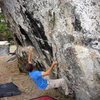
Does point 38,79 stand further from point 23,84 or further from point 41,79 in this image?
point 23,84

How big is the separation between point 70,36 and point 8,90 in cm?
308

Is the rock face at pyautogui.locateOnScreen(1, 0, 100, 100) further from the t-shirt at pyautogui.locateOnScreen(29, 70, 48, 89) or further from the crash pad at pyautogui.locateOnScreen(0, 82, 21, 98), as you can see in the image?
the crash pad at pyautogui.locateOnScreen(0, 82, 21, 98)

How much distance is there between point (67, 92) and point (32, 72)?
125 cm

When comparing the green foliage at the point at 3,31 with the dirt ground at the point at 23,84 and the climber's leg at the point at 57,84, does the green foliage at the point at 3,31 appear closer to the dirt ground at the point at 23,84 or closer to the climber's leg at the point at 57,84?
the dirt ground at the point at 23,84

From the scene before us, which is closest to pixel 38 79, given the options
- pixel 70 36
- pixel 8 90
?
pixel 70 36

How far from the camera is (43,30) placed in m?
4.61

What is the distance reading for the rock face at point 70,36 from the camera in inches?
142

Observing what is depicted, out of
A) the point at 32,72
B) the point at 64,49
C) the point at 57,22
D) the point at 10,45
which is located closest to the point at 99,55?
the point at 64,49

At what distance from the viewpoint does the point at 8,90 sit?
5617 millimetres

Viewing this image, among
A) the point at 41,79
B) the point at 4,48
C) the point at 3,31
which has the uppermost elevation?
the point at 3,31

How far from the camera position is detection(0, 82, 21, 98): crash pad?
541 cm

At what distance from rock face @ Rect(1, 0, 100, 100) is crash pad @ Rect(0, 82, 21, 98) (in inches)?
58.4

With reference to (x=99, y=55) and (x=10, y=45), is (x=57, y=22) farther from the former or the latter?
(x=10, y=45)

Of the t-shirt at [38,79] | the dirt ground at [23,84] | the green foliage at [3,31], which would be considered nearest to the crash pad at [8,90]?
the dirt ground at [23,84]
